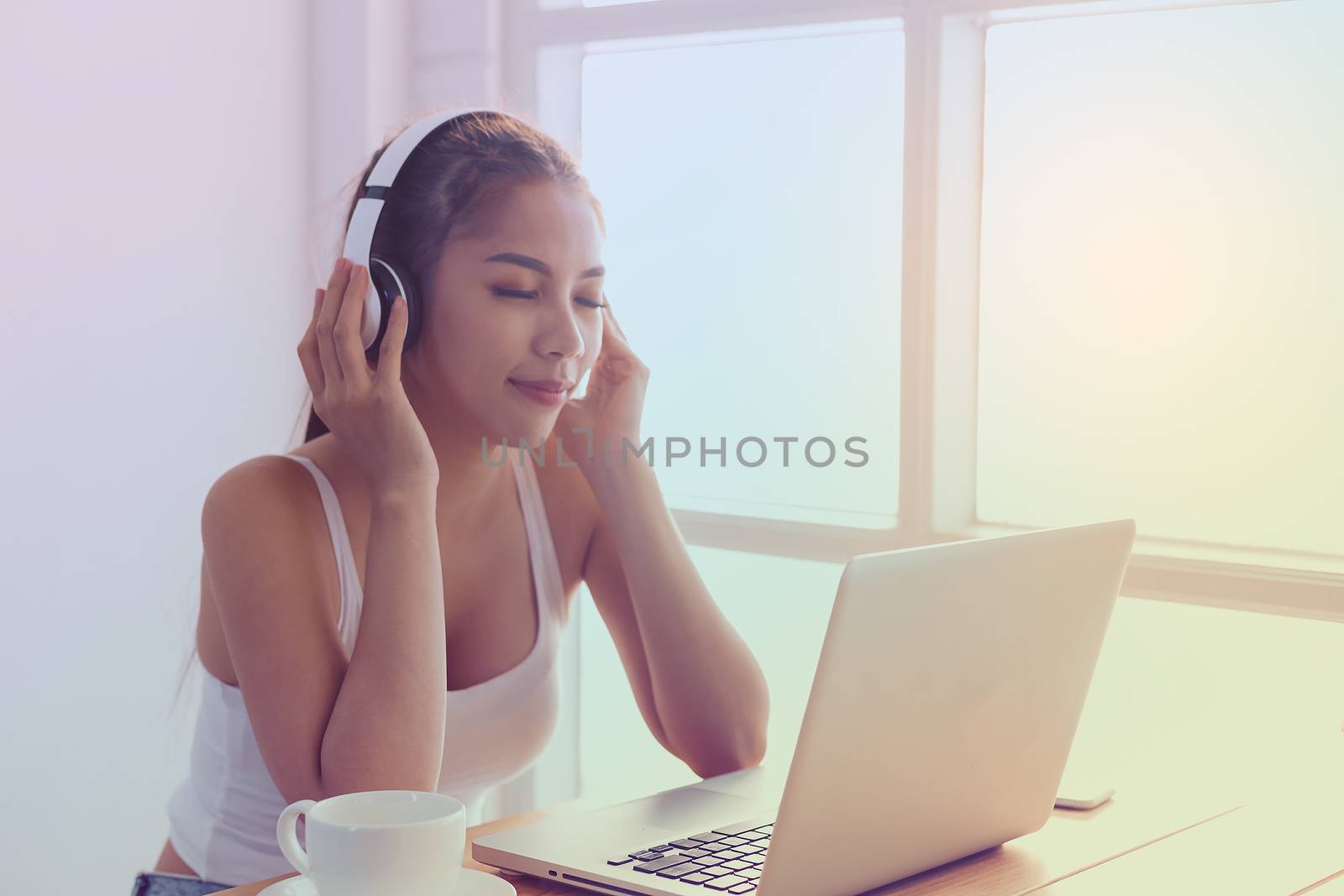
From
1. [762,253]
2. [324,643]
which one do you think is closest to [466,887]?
[324,643]

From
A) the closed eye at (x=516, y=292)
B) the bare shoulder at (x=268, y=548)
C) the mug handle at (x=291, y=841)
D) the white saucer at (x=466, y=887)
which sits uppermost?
the closed eye at (x=516, y=292)

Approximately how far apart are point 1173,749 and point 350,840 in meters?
0.89

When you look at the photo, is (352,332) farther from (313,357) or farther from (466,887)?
(466,887)

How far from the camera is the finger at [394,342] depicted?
1263mm

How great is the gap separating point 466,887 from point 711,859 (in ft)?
0.60

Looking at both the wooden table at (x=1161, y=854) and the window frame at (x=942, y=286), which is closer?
the wooden table at (x=1161, y=854)

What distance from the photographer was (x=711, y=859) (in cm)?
88

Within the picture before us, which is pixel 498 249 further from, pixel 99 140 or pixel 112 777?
pixel 112 777

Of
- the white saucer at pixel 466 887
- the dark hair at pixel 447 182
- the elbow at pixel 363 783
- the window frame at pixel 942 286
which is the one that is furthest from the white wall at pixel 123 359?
the white saucer at pixel 466 887

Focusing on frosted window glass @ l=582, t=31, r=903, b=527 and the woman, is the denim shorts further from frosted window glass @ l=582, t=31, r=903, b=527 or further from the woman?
frosted window glass @ l=582, t=31, r=903, b=527

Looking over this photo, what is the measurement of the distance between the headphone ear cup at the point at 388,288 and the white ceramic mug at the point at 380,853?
0.64 metres

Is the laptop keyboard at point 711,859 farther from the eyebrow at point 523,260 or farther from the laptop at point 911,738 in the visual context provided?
the eyebrow at point 523,260

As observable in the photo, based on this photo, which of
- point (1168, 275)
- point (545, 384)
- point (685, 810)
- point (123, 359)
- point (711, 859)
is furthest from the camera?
point (123, 359)

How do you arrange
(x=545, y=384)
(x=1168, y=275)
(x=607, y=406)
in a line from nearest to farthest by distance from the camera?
(x=545, y=384) < (x=607, y=406) < (x=1168, y=275)
